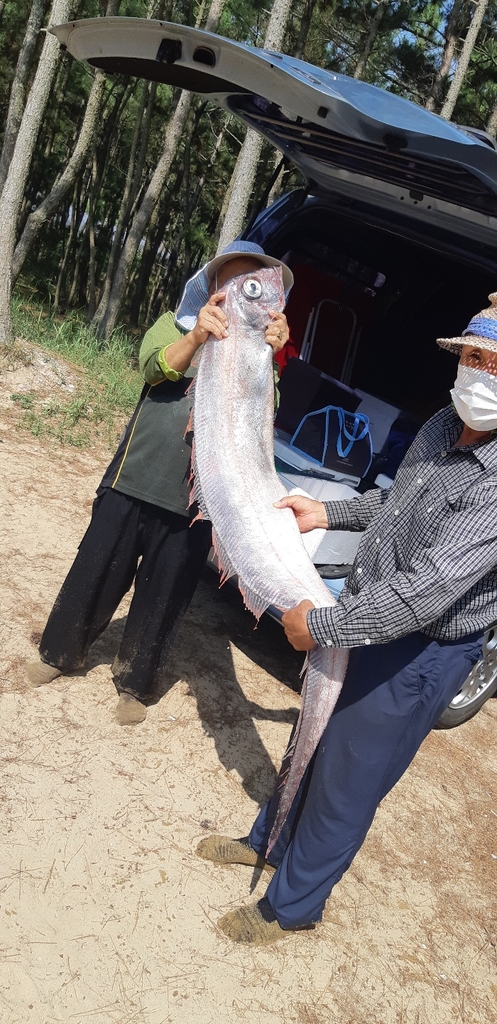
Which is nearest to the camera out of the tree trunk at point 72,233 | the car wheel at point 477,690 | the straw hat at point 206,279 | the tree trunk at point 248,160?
the straw hat at point 206,279

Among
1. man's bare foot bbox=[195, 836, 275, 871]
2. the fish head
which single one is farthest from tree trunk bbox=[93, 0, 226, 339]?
man's bare foot bbox=[195, 836, 275, 871]

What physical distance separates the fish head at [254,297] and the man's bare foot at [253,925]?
1.95 m

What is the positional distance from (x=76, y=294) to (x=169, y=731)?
730 inches

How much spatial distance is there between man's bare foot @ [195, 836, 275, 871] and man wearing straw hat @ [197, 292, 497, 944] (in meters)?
0.23

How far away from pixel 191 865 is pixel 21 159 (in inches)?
277

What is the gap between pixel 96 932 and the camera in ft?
7.73

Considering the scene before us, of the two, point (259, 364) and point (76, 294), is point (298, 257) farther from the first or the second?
point (76, 294)

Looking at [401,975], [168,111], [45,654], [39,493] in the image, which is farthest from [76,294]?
[401,975]

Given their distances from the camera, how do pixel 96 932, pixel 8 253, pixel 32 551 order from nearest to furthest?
pixel 96 932 → pixel 32 551 → pixel 8 253

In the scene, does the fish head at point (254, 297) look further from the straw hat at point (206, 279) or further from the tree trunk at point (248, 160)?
the tree trunk at point (248, 160)

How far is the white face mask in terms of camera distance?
6.64 ft

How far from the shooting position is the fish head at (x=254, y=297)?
250 cm

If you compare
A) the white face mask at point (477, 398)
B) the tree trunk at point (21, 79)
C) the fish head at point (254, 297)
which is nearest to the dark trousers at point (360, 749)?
the white face mask at point (477, 398)

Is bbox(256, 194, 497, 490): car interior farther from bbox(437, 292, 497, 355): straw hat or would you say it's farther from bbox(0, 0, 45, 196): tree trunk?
bbox(0, 0, 45, 196): tree trunk
